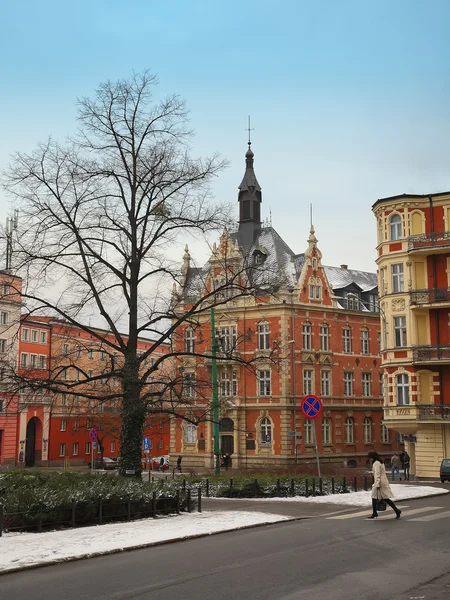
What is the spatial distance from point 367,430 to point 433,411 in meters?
21.4

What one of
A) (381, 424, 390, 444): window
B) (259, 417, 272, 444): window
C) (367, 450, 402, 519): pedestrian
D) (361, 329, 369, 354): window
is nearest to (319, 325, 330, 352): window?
(361, 329, 369, 354): window

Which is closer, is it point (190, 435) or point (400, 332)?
point (400, 332)

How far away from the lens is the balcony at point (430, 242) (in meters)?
43.5

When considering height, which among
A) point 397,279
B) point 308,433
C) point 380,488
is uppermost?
point 397,279

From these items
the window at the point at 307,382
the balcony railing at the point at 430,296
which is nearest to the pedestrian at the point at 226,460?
the window at the point at 307,382

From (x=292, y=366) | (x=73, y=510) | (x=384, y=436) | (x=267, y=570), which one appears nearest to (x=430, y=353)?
(x=292, y=366)

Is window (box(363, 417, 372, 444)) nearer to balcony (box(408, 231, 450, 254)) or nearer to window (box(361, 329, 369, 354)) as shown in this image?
window (box(361, 329, 369, 354))

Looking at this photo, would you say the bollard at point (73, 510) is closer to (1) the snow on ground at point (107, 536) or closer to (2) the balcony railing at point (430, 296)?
(1) the snow on ground at point (107, 536)

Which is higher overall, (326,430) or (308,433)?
(326,430)

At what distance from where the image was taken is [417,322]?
44625 mm

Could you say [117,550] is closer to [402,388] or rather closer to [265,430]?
[402,388]

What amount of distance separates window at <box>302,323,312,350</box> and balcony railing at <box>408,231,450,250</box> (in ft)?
53.6

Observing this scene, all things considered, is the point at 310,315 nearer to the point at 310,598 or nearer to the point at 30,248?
the point at 30,248

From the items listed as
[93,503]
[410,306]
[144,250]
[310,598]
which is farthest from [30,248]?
[410,306]
